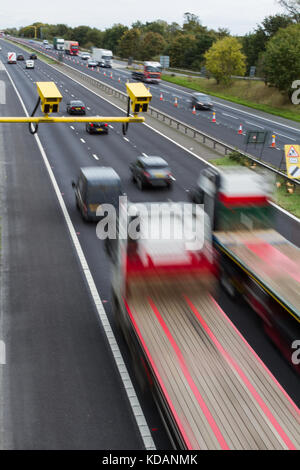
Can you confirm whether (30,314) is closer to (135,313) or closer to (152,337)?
(135,313)

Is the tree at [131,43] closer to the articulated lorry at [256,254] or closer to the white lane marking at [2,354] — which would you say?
the articulated lorry at [256,254]

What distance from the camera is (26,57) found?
11012cm

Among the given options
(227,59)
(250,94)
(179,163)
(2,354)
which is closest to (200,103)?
(250,94)

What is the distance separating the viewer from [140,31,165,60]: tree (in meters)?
118

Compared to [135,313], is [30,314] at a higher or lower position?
lower

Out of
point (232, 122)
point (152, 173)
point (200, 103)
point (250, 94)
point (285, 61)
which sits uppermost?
point (285, 61)

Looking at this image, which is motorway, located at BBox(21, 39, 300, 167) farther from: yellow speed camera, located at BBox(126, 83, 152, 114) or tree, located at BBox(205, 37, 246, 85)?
yellow speed camera, located at BBox(126, 83, 152, 114)

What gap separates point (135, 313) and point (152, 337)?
3.27ft

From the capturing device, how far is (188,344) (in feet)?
33.0

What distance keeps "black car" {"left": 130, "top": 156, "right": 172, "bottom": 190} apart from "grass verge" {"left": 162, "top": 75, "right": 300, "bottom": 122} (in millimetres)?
31645

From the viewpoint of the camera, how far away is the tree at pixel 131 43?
415 feet

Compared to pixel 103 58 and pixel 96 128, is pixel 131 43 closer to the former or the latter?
pixel 103 58

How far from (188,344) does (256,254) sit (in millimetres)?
5380

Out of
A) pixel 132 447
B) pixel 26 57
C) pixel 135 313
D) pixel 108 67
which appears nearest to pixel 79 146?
pixel 135 313
